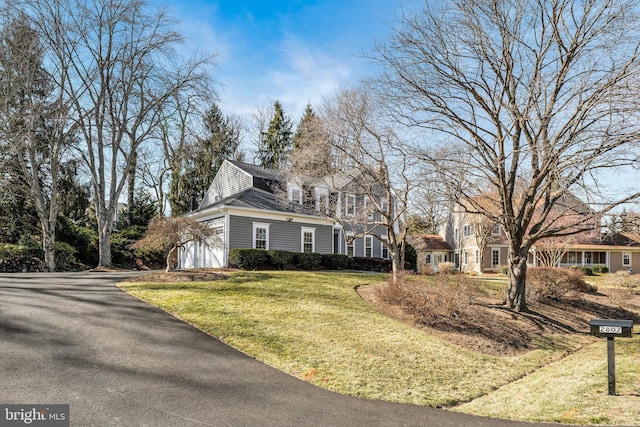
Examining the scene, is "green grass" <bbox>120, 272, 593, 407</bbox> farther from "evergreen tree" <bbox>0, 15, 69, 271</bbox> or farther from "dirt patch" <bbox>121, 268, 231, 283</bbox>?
"evergreen tree" <bbox>0, 15, 69, 271</bbox>

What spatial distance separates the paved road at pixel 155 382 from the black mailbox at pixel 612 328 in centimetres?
263

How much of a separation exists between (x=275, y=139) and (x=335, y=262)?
2555 centimetres

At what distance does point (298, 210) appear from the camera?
23969 millimetres

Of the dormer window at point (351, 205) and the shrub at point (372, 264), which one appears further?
the shrub at point (372, 264)

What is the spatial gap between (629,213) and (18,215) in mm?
29584

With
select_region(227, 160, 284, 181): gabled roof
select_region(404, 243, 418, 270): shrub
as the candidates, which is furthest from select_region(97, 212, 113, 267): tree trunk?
select_region(404, 243, 418, 270): shrub

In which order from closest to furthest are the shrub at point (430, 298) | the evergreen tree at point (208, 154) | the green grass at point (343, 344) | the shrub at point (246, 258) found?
the green grass at point (343, 344)
the shrub at point (430, 298)
the shrub at point (246, 258)
the evergreen tree at point (208, 154)

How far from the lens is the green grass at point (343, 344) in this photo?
21.7 ft

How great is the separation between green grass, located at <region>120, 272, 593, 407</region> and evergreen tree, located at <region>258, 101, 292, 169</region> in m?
33.9

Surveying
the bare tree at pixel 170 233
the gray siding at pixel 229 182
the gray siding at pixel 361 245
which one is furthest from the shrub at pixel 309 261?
the bare tree at pixel 170 233

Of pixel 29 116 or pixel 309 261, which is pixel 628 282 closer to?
pixel 309 261

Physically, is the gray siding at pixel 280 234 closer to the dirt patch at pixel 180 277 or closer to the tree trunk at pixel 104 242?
the dirt patch at pixel 180 277

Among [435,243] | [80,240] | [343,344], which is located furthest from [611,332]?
[435,243]

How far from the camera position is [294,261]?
71.7 feet
